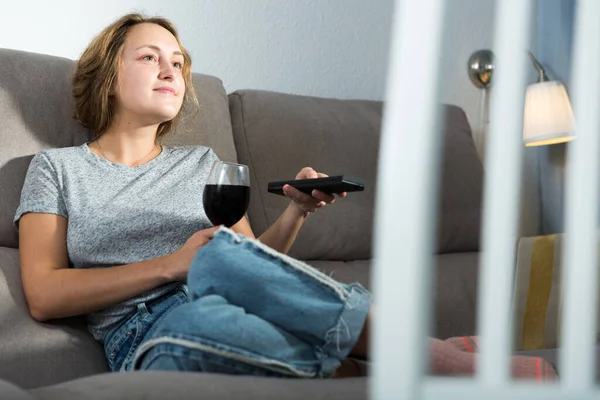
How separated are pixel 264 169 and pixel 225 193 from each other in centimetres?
75

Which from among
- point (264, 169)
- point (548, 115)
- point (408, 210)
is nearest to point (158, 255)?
point (264, 169)

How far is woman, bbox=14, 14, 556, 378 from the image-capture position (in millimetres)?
997

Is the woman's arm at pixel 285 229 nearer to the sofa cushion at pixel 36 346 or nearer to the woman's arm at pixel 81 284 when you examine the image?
the woman's arm at pixel 81 284

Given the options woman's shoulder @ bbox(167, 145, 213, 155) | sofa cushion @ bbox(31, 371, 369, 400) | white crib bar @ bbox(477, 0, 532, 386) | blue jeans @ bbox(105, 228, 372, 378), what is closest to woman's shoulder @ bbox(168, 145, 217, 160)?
woman's shoulder @ bbox(167, 145, 213, 155)

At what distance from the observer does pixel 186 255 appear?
1437mm

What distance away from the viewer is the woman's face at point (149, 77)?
1.77m

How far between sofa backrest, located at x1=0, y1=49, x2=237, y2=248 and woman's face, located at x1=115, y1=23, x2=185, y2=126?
0.42ft

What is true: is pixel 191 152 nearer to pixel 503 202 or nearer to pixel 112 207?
pixel 112 207

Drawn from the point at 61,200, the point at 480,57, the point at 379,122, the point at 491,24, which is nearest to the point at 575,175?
the point at 61,200

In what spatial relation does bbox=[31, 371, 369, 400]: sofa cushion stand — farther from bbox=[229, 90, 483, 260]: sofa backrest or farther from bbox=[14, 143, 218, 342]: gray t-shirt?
bbox=[229, 90, 483, 260]: sofa backrest

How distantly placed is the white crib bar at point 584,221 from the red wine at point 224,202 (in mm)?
846

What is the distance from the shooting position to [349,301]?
1.02 m

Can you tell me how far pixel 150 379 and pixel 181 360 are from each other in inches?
5.7

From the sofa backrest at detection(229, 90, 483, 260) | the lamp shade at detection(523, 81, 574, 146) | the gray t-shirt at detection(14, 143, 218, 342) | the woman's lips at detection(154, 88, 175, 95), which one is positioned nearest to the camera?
the gray t-shirt at detection(14, 143, 218, 342)
